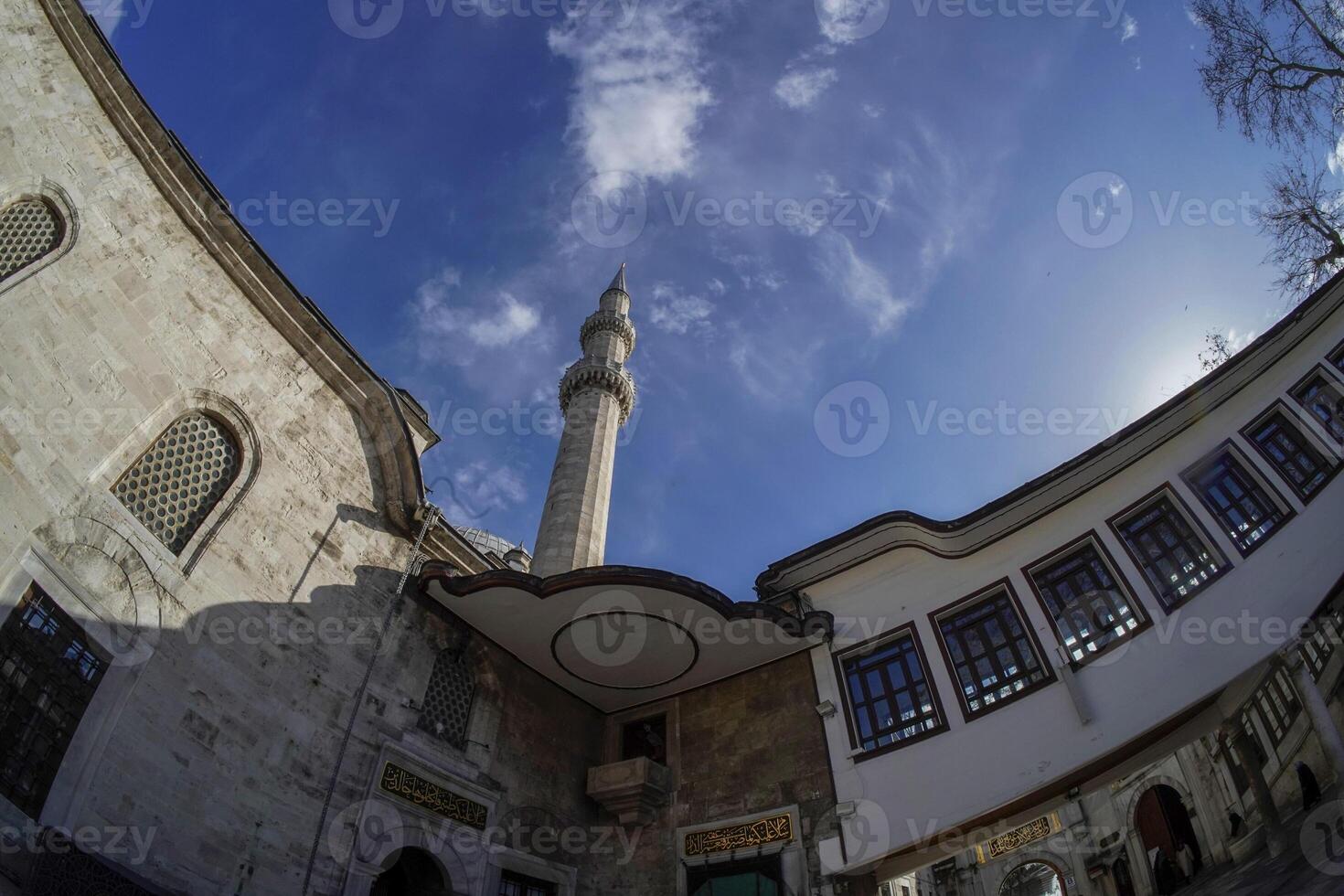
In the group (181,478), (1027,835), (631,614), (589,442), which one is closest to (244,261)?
(181,478)

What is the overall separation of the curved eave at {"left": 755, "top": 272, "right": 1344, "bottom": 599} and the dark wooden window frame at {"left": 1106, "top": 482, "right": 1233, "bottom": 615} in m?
0.54

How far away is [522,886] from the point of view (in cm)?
991

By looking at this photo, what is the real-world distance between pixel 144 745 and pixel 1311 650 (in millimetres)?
10778

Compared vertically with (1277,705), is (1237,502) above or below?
above

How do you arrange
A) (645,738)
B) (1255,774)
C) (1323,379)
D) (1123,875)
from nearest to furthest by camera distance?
(1323,379), (1255,774), (645,738), (1123,875)

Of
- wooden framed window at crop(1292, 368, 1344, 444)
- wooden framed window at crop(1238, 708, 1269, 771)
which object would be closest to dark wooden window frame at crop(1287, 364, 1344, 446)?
wooden framed window at crop(1292, 368, 1344, 444)

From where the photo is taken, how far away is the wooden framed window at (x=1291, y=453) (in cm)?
793

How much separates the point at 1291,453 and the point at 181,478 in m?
12.0

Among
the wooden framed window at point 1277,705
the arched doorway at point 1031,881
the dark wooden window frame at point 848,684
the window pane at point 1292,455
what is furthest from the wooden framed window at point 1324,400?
the arched doorway at point 1031,881

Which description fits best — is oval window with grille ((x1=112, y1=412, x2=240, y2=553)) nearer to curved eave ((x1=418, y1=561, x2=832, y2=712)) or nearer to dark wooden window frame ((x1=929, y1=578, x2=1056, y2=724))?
curved eave ((x1=418, y1=561, x2=832, y2=712))

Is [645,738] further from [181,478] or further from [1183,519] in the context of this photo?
[1183,519]

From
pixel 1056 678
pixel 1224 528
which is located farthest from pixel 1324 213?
pixel 1056 678

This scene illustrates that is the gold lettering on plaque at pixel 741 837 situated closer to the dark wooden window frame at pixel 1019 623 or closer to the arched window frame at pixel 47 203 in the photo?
the dark wooden window frame at pixel 1019 623

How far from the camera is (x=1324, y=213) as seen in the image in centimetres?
873
